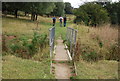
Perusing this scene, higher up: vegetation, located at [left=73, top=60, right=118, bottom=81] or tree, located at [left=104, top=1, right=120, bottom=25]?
tree, located at [left=104, top=1, right=120, bottom=25]

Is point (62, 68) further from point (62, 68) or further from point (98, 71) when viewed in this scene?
point (98, 71)

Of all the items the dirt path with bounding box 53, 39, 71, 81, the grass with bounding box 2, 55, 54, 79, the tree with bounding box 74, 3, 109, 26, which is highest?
the tree with bounding box 74, 3, 109, 26

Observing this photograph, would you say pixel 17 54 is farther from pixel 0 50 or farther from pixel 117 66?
pixel 117 66

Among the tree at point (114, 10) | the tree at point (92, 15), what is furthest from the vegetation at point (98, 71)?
the tree at point (114, 10)

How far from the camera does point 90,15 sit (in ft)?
73.4

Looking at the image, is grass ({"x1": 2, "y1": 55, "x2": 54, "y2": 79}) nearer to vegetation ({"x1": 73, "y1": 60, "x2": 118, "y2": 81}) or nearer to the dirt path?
the dirt path

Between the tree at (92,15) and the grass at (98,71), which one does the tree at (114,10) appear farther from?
the grass at (98,71)

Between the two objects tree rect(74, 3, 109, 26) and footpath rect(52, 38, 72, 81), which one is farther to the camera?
tree rect(74, 3, 109, 26)

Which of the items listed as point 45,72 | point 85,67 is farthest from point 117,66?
point 45,72


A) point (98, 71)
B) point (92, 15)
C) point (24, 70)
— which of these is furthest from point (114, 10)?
point (24, 70)

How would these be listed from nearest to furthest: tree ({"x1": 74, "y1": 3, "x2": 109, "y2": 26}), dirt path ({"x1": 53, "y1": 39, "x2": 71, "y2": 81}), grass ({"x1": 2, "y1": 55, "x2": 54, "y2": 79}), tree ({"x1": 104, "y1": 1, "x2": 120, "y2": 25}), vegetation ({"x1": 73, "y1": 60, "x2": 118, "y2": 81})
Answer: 1. grass ({"x1": 2, "y1": 55, "x2": 54, "y2": 79})
2. vegetation ({"x1": 73, "y1": 60, "x2": 118, "y2": 81})
3. dirt path ({"x1": 53, "y1": 39, "x2": 71, "y2": 81})
4. tree ({"x1": 74, "y1": 3, "x2": 109, "y2": 26})
5. tree ({"x1": 104, "y1": 1, "x2": 120, "y2": 25})

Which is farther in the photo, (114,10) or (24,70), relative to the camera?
(114,10)

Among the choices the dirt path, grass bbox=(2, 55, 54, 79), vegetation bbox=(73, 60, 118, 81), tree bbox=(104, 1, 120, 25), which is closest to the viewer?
grass bbox=(2, 55, 54, 79)

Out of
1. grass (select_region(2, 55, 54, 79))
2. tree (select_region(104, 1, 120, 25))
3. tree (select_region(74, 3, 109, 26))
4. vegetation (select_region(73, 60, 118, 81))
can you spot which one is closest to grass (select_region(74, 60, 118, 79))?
vegetation (select_region(73, 60, 118, 81))
